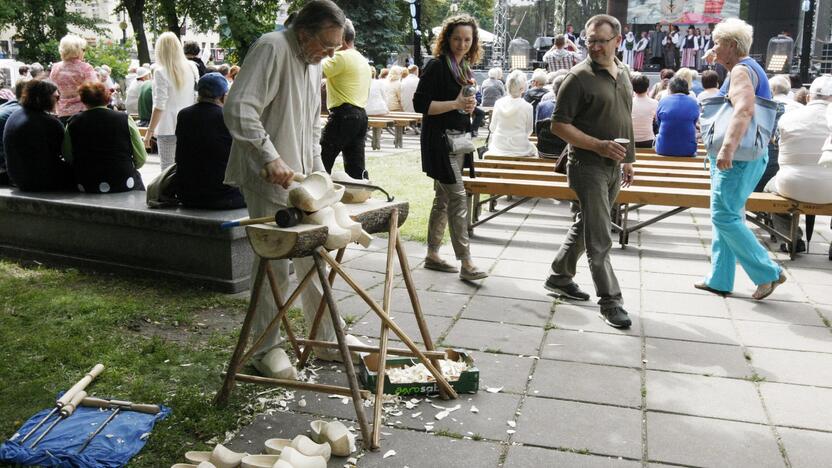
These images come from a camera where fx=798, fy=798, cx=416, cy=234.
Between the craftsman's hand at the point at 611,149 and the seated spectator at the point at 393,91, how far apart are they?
13.9m

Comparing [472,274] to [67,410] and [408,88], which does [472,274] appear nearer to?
[67,410]

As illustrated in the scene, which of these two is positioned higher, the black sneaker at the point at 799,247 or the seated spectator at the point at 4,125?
the seated spectator at the point at 4,125

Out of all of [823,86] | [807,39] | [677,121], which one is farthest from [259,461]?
[807,39]

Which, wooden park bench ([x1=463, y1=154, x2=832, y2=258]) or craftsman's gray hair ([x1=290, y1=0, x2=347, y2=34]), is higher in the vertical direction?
craftsman's gray hair ([x1=290, y1=0, x2=347, y2=34])

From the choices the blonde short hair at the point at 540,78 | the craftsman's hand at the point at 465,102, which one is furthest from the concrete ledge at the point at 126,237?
A: the blonde short hair at the point at 540,78

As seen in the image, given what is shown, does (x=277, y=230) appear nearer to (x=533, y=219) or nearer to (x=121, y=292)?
(x=121, y=292)

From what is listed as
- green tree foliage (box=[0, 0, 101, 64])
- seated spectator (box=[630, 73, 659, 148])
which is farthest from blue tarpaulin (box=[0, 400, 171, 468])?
green tree foliage (box=[0, 0, 101, 64])

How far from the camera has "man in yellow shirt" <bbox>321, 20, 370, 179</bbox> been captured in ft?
24.5

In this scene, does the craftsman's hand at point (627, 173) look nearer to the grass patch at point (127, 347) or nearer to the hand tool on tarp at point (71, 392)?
the grass patch at point (127, 347)

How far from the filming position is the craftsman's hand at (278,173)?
3.59 metres

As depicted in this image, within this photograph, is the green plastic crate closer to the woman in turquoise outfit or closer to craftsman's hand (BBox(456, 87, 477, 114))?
craftsman's hand (BBox(456, 87, 477, 114))

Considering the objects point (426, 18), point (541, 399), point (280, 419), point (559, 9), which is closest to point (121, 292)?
point (280, 419)

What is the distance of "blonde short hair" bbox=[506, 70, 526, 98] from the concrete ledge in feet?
14.4

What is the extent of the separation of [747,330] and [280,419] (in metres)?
3.02
